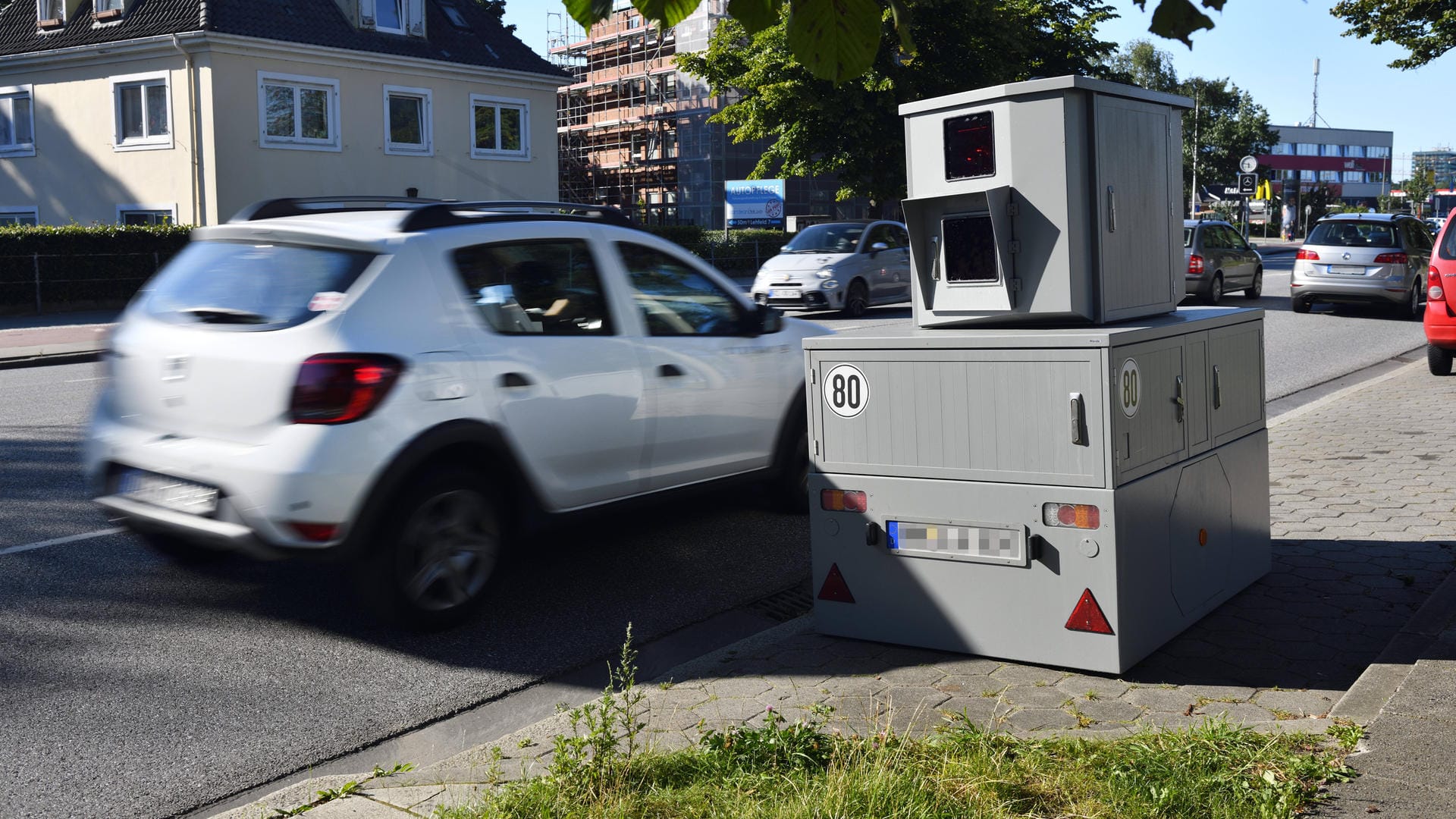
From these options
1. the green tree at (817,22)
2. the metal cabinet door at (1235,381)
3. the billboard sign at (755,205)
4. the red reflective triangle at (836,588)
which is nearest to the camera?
the green tree at (817,22)

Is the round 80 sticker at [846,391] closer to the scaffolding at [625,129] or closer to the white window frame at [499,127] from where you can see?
the white window frame at [499,127]

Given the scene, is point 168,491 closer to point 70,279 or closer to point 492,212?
point 492,212

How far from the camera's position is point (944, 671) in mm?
4684

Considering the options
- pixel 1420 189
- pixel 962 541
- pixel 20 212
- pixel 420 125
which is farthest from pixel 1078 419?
pixel 1420 189

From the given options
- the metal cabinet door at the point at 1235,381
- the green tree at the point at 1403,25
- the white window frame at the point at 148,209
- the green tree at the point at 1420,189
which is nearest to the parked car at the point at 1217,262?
the green tree at the point at 1403,25

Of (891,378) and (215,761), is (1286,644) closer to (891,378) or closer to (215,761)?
(891,378)

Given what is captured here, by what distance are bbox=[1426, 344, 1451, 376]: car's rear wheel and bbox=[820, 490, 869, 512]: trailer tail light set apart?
11492 millimetres

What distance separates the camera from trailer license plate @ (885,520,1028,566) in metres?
4.66

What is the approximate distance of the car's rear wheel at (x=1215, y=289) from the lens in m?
24.9

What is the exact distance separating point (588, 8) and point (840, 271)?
2081 centimetres

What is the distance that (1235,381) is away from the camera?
5.55 meters

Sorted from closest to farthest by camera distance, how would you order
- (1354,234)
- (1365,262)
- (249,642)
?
1. (249,642)
2. (1365,262)
3. (1354,234)

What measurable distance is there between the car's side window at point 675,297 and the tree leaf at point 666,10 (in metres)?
3.83

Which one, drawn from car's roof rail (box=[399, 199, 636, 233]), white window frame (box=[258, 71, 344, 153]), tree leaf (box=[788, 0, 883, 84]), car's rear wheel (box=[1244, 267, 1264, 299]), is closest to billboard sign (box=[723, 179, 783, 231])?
white window frame (box=[258, 71, 344, 153])
